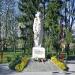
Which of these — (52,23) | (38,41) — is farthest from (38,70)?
(52,23)

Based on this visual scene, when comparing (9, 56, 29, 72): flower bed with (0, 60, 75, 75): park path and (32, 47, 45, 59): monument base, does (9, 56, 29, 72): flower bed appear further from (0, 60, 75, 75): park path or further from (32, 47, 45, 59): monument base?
(32, 47, 45, 59): monument base

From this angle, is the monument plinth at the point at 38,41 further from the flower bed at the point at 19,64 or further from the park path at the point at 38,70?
the flower bed at the point at 19,64

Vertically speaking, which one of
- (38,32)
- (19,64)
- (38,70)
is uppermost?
(38,32)

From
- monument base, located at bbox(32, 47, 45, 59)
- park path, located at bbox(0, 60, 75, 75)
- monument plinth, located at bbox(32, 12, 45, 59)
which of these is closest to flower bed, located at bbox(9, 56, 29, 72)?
park path, located at bbox(0, 60, 75, 75)

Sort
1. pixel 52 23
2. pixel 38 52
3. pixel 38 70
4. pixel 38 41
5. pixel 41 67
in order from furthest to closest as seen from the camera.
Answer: pixel 52 23 → pixel 38 41 → pixel 38 52 → pixel 41 67 → pixel 38 70

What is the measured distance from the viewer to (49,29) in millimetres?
48938

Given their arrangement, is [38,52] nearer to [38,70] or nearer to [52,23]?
[38,70]

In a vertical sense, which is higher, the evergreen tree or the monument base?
the evergreen tree

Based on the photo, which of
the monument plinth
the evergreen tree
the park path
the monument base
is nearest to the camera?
the park path

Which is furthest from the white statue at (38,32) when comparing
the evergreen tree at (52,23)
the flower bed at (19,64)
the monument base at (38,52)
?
the evergreen tree at (52,23)

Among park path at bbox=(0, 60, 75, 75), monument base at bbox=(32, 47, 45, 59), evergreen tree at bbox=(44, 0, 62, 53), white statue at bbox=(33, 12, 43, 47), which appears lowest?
park path at bbox=(0, 60, 75, 75)

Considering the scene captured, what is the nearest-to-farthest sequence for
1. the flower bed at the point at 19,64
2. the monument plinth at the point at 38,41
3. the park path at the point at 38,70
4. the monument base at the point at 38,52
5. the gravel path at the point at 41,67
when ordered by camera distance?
the park path at the point at 38,70
the flower bed at the point at 19,64
the gravel path at the point at 41,67
the monument base at the point at 38,52
the monument plinth at the point at 38,41

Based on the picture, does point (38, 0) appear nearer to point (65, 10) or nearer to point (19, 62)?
point (65, 10)

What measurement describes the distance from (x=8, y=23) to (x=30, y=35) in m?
5.92
